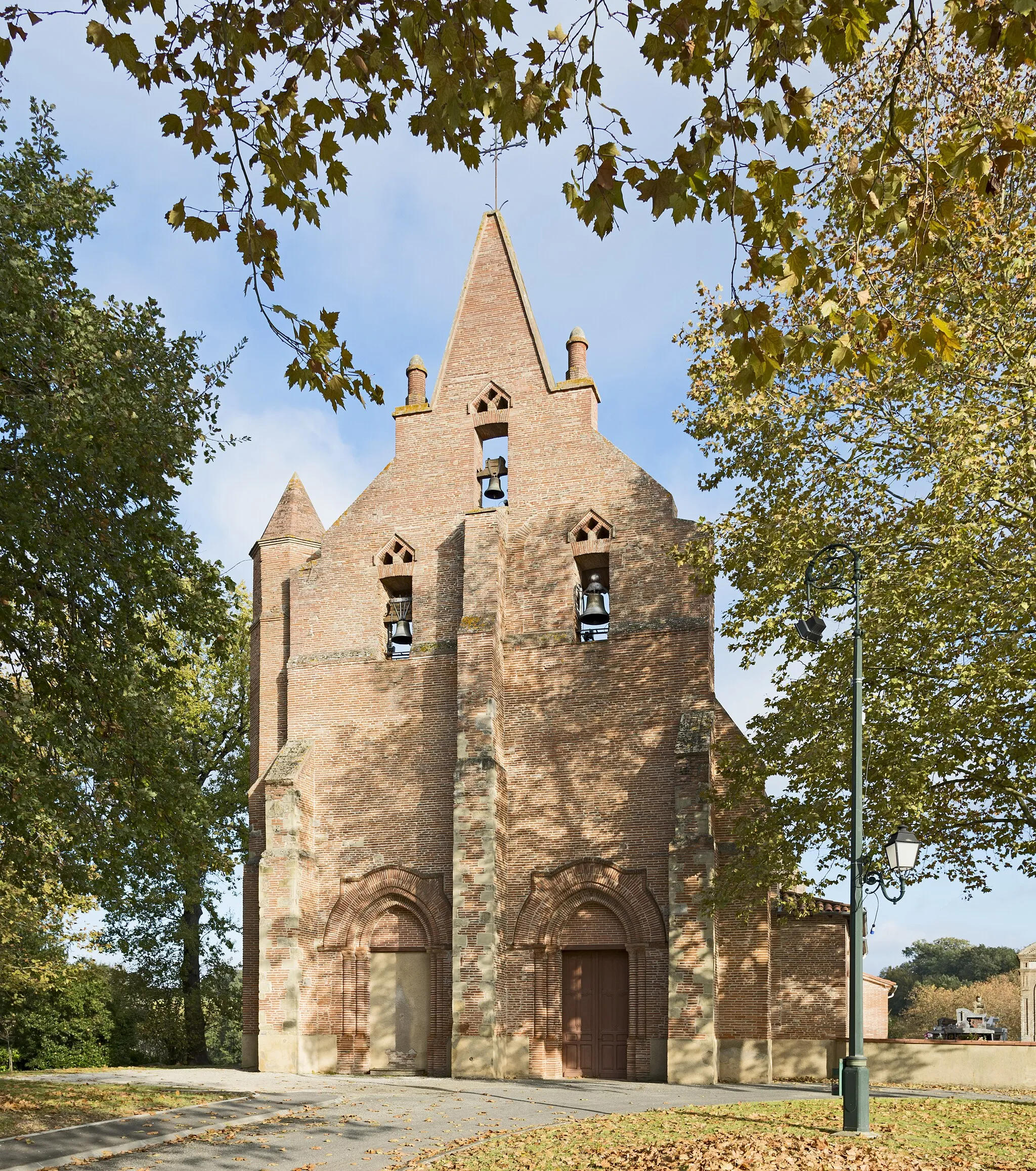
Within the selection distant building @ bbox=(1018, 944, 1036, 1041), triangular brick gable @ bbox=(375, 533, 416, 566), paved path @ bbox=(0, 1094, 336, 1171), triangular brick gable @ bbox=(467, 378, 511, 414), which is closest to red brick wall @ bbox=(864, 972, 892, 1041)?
triangular brick gable @ bbox=(375, 533, 416, 566)

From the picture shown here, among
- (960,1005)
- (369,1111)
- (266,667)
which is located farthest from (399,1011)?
(960,1005)

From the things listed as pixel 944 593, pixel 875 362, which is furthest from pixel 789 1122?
pixel 875 362

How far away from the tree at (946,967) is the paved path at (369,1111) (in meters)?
63.1

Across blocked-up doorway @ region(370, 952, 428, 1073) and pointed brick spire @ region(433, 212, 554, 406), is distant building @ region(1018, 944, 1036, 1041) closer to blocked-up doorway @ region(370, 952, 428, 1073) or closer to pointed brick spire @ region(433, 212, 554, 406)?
blocked-up doorway @ region(370, 952, 428, 1073)

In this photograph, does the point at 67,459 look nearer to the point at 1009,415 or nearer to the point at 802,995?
the point at 1009,415

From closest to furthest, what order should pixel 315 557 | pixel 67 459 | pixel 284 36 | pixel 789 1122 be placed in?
pixel 284 36 → pixel 67 459 → pixel 789 1122 → pixel 315 557

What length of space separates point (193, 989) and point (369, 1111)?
19.0m

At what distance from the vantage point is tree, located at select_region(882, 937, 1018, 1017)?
81125mm

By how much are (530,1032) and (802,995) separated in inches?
210

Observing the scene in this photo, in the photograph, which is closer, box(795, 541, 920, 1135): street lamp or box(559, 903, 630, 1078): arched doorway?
box(795, 541, 920, 1135): street lamp

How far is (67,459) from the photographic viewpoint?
13.0 meters

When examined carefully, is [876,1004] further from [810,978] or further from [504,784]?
[504,784]

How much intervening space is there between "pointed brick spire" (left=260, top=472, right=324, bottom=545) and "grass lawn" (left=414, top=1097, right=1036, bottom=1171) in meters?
16.5

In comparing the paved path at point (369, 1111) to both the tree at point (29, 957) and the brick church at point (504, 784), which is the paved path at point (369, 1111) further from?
the tree at point (29, 957)
